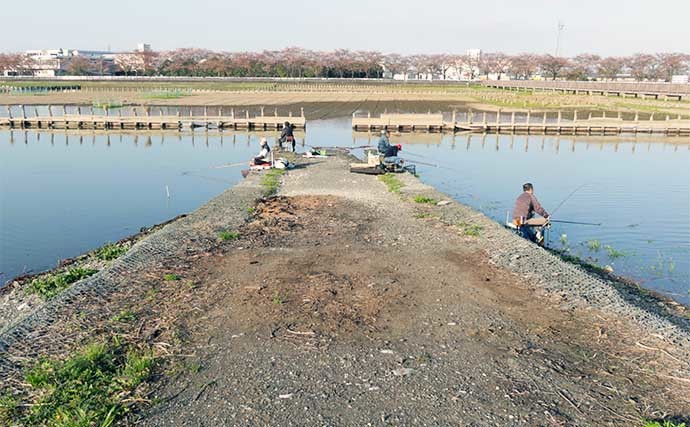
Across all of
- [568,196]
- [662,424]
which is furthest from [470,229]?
[568,196]

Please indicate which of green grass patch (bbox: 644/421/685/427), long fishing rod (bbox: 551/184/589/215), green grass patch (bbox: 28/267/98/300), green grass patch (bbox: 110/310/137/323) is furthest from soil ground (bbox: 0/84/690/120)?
green grass patch (bbox: 644/421/685/427)

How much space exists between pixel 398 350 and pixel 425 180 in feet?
53.3

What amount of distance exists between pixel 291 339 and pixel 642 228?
12769 mm

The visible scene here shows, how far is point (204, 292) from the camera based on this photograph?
8617 millimetres

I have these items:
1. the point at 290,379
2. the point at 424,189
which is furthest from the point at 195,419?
the point at 424,189

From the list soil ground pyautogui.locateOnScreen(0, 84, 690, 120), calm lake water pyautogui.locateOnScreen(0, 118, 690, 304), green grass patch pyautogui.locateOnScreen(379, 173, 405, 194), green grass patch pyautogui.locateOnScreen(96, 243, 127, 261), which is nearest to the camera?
green grass patch pyautogui.locateOnScreen(96, 243, 127, 261)

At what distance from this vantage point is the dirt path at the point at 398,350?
553 centimetres

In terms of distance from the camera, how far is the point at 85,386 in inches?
226

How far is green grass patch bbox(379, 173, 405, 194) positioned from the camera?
1720 cm

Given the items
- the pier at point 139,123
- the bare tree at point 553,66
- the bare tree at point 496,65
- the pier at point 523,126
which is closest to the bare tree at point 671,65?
the bare tree at point 553,66

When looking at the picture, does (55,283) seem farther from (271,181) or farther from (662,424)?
(271,181)

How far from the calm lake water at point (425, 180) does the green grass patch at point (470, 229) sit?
2.60m

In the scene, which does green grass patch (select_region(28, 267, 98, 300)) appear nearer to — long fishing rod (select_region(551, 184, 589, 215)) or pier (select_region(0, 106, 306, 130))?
long fishing rod (select_region(551, 184, 589, 215))

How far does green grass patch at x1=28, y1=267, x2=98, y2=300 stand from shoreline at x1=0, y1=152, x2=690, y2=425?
861mm
